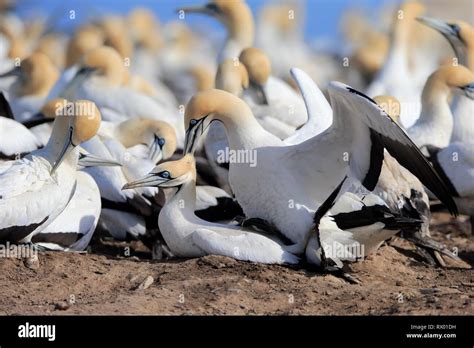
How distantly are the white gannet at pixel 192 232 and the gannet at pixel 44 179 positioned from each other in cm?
54

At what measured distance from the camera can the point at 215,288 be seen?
855 cm

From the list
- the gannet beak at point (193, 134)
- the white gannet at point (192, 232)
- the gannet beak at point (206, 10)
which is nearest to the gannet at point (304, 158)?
the gannet beak at point (193, 134)

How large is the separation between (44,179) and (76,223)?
0.55 m

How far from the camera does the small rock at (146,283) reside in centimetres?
866

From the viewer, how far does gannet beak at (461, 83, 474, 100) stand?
42.0 ft

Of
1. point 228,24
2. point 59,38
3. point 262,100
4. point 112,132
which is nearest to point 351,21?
point 59,38

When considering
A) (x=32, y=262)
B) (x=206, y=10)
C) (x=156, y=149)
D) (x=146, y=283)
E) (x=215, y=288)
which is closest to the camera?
(x=215, y=288)

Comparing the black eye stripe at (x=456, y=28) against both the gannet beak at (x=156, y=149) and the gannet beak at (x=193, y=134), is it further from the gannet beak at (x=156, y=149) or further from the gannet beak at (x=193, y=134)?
A: the gannet beak at (x=193, y=134)

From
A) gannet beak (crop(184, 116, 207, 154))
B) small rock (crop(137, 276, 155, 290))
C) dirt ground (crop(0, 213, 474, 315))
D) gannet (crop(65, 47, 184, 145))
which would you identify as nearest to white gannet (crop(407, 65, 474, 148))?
gannet (crop(65, 47, 184, 145))

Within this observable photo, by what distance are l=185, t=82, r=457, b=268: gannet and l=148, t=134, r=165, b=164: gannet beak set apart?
1760 millimetres

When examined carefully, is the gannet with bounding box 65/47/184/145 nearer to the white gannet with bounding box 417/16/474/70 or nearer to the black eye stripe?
the white gannet with bounding box 417/16/474/70

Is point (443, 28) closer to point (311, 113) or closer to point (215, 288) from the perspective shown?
point (311, 113)

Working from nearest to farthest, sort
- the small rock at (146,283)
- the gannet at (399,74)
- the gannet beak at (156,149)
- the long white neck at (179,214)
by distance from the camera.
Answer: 1. the small rock at (146,283)
2. the long white neck at (179,214)
3. the gannet beak at (156,149)
4. the gannet at (399,74)

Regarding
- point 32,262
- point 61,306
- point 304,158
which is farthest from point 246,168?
point 61,306
